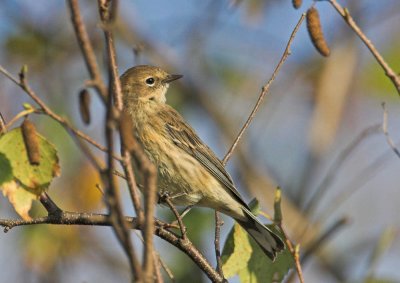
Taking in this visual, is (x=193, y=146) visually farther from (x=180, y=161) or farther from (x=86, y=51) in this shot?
(x=86, y=51)

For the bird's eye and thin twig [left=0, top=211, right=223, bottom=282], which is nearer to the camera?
thin twig [left=0, top=211, right=223, bottom=282]

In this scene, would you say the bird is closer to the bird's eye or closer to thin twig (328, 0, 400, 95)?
the bird's eye

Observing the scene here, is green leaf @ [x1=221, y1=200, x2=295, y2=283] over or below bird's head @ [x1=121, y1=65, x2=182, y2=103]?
below

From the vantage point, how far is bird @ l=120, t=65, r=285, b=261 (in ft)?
17.7

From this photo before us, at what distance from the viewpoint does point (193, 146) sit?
6000 mm

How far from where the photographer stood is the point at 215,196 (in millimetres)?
5469

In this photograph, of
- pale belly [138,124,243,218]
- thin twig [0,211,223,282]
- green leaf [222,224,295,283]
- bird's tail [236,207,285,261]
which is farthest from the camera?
pale belly [138,124,243,218]

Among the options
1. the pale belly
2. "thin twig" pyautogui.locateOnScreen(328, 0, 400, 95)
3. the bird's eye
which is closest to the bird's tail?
the pale belly

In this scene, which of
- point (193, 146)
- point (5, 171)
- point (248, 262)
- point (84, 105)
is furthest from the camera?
point (193, 146)

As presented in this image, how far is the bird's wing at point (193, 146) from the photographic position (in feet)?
18.7

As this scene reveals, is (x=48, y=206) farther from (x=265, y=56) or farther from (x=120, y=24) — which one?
(x=265, y=56)

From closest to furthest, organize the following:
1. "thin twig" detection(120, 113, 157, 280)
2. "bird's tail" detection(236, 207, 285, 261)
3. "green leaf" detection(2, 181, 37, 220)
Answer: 1. "thin twig" detection(120, 113, 157, 280)
2. "green leaf" detection(2, 181, 37, 220)
3. "bird's tail" detection(236, 207, 285, 261)

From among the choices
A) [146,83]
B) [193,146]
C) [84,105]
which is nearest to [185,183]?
[193,146]

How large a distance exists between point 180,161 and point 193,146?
1.45 ft
